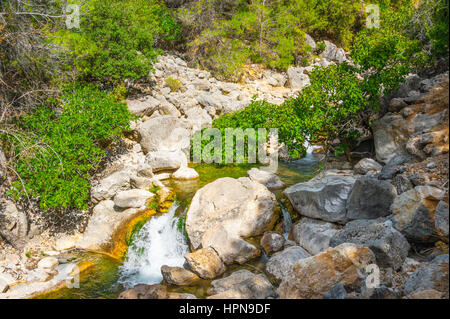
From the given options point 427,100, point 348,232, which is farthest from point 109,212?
point 427,100

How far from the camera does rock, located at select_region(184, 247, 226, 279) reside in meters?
8.32

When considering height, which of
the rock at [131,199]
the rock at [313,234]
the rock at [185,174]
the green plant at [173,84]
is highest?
the green plant at [173,84]

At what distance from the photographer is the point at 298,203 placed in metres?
9.96

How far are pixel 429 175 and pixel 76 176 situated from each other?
9.56 m

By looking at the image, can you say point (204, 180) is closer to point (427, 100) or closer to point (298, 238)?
point (298, 238)

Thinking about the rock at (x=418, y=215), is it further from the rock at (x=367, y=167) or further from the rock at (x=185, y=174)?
the rock at (x=185, y=174)

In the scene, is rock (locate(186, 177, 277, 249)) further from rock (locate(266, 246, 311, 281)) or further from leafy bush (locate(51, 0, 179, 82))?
leafy bush (locate(51, 0, 179, 82))

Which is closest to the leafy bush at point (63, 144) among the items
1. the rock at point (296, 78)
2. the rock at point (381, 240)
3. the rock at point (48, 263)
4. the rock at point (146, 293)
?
the rock at point (48, 263)

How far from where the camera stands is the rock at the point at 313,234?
836 cm

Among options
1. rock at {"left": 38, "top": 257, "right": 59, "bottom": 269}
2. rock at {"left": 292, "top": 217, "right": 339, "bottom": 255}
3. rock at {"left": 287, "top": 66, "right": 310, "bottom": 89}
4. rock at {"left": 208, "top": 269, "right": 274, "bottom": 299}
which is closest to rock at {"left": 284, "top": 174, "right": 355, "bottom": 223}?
rock at {"left": 292, "top": 217, "right": 339, "bottom": 255}

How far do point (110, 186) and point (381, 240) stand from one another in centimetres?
835

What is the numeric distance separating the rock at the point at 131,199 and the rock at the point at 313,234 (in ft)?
15.9

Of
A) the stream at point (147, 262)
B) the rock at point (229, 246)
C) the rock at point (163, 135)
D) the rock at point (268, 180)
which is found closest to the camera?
the stream at point (147, 262)

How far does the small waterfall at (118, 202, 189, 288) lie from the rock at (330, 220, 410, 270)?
4538 mm
